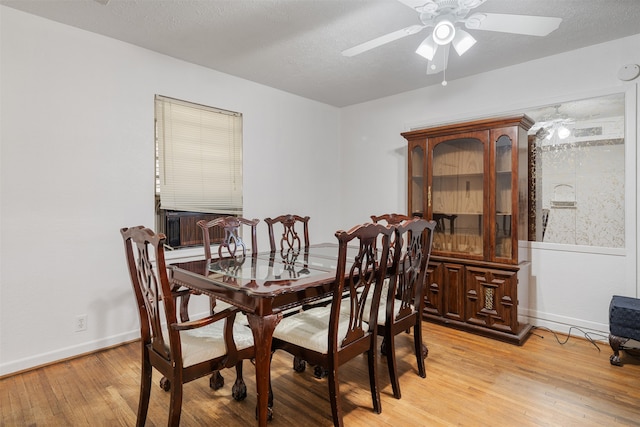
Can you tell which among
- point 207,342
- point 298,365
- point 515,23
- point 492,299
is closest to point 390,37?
point 515,23

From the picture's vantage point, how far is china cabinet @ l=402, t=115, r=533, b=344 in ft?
10.0

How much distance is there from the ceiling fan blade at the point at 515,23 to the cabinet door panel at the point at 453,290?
6.70ft

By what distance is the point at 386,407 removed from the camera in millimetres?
2064

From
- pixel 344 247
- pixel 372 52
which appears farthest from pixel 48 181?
pixel 372 52

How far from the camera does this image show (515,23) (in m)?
1.92

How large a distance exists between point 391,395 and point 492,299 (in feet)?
4.85

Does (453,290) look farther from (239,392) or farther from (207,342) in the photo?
(207,342)

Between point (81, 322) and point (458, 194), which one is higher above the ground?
point (458, 194)

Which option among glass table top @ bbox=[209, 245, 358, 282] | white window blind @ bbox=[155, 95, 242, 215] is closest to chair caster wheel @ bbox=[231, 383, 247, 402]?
glass table top @ bbox=[209, 245, 358, 282]

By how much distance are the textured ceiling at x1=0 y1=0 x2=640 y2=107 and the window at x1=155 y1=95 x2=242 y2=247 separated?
509 millimetres

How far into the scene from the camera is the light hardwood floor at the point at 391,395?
1.95m

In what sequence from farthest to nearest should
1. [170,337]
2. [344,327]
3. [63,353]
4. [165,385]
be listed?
1. [63,353]
2. [165,385]
3. [344,327]
4. [170,337]

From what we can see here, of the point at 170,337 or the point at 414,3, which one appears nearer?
the point at 170,337

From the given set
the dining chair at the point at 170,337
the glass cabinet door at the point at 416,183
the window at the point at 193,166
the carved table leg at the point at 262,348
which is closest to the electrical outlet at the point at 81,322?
the window at the point at 193,166
